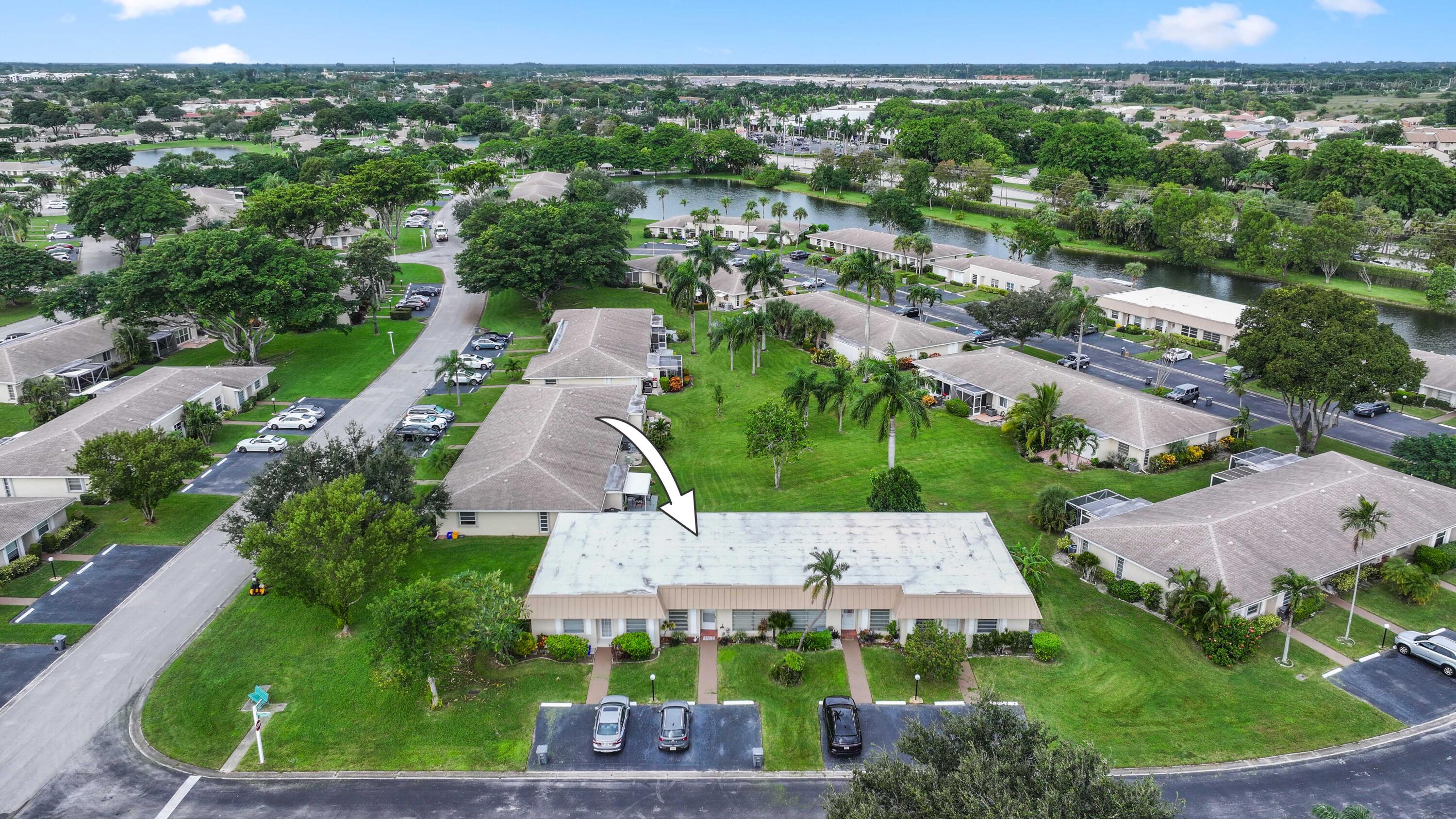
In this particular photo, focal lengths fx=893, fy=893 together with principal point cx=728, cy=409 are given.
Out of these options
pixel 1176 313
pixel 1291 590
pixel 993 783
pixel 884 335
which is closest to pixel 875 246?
pixel 1176 313

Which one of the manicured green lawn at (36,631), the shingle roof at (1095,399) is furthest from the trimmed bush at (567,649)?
the shingle roof at (1095,399)

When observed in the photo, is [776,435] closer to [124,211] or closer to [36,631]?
[36,631]

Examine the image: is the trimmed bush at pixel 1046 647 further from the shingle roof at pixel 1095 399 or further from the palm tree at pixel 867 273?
the palm tree at pixel 867 273

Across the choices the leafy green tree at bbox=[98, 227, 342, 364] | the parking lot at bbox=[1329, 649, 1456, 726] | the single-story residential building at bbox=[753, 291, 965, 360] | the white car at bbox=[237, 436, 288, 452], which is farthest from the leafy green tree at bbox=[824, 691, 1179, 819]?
the leafy green tree at bbox=[98, 227, 342, 364]

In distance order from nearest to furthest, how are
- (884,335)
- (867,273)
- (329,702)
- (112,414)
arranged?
(329,702) < (112,414) < (867,273) < (884,335)

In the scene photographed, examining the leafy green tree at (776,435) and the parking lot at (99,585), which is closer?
the parking lot at (99,585)
